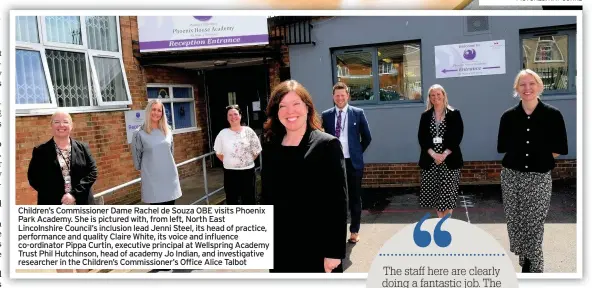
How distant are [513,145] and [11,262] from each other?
376 cm

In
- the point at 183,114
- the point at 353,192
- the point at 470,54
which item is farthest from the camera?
the point at 183,114

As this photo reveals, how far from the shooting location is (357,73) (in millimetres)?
5410

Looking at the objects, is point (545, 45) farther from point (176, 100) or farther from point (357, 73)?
point (176, 100)

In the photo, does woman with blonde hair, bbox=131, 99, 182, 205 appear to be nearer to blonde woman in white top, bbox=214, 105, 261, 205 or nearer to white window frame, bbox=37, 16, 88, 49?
blonde woman in white top, bbox=214, 105, 261, 205

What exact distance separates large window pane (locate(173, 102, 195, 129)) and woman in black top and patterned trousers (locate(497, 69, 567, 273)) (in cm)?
452

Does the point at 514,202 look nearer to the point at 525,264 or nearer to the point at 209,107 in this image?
the point at 525,264

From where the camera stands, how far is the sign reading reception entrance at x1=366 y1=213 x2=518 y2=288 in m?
2.31

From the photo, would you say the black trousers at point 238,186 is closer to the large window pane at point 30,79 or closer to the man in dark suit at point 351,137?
the man in dark suit at point 351,137

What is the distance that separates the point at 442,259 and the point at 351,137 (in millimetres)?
1472

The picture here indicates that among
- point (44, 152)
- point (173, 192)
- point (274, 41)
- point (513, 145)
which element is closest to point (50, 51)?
point (44, 152)

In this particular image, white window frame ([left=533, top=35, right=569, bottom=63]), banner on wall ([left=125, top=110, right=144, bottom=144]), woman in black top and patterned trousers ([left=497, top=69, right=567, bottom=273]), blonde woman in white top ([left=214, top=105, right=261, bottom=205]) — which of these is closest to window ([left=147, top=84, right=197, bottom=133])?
banner on wall ([left=125, top=110, right=144, bottom=144])

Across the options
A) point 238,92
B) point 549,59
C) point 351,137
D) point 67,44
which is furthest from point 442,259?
point 238,92

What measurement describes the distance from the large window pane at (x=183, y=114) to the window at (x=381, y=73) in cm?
243

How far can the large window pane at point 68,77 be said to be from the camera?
4047mm
